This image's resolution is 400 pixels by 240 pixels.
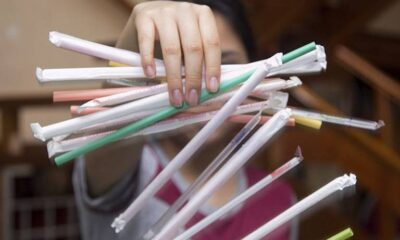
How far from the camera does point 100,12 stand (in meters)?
0.61

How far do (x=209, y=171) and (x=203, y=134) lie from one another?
0.03 meters

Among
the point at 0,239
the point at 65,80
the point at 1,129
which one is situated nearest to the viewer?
the point at 65,80

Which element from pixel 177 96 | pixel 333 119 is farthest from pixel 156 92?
pixel 333 119

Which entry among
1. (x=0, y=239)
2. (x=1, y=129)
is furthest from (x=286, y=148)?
(x=0, y=239)

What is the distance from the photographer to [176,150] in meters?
0.35

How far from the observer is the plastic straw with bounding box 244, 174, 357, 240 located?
29cm

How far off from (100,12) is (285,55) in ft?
1.21

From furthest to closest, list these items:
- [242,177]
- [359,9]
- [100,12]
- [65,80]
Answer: [359,9], [100,12], [242,177], [65,80]

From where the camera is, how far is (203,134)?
0.29m

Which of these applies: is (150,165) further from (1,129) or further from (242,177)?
(1,129)

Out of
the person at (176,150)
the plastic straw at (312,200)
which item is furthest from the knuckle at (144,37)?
the plastic straw at (312,200)

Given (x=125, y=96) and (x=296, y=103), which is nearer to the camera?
(x=125, y=96)

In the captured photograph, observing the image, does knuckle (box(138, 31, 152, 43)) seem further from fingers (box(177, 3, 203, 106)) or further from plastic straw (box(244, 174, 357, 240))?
plastic straw (box(244, 174, 357, 240))

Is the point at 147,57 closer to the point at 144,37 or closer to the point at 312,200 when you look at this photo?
the point at 144,37
